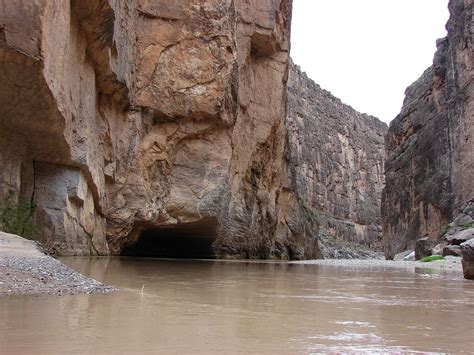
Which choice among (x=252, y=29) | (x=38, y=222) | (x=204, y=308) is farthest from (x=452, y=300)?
(x=252, y=29)

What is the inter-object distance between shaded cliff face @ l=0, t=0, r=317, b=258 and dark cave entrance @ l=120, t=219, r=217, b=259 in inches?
5.9

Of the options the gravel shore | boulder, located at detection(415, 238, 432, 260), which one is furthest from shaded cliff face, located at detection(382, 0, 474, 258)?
the gravel shore

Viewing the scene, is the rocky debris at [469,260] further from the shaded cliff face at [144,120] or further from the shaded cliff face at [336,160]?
the shaded cliff face at [336,160]

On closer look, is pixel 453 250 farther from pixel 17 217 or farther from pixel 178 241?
pixel 17 217

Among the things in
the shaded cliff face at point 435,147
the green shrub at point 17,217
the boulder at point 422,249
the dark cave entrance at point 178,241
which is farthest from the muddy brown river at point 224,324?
the shaded cliff face at point 435,147

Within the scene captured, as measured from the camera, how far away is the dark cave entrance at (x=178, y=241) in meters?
17.4

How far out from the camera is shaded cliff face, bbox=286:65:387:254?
2552 inches

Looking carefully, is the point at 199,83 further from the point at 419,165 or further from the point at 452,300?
the point at 419,165

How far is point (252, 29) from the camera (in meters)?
20.6

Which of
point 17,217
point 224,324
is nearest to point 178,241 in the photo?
point 17,217

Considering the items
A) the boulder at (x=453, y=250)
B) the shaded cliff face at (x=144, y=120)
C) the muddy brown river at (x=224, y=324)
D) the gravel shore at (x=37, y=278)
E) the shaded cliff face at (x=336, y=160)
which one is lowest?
the muddy brown river at (x=224, y=324)

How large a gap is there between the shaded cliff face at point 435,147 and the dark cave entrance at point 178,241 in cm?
1624

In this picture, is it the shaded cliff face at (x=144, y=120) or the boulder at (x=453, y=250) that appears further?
the boulder at (x=453, y=250)

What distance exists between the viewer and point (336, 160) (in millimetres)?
73562
